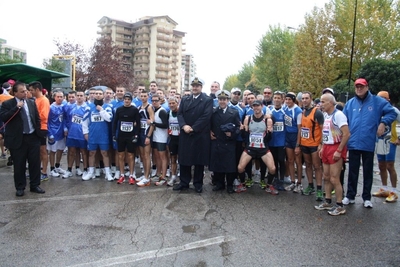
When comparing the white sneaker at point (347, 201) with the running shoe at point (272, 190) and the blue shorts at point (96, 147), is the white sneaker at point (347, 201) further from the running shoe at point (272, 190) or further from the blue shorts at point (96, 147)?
the blue shorts at point (96, 147)

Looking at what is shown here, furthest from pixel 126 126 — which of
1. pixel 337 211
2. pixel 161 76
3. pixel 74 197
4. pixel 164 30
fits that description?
pixel 164 30

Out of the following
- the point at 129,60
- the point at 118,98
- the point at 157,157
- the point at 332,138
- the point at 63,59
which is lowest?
the point at 157,157

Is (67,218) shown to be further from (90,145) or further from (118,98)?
(118,98)

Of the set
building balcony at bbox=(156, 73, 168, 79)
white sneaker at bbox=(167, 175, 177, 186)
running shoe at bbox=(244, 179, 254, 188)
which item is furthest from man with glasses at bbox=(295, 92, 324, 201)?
building balcony at bbox=(156, 73, 168, 79)

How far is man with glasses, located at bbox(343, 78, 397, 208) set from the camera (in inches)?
244

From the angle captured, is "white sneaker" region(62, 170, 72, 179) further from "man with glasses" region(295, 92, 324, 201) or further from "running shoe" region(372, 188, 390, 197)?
"running shoe" region(372, 188, 390, 197)

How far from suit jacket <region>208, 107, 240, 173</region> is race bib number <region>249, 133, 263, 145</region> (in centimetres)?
33

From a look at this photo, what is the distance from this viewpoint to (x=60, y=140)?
28.1ft

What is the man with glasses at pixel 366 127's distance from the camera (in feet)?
20.3

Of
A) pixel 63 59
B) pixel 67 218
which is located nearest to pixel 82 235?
pixel 67 218

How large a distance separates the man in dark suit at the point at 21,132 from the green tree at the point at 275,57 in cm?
3343

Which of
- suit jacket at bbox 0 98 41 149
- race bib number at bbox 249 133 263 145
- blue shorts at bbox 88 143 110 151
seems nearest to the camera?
suit jacket at bbox 0 98 41 149

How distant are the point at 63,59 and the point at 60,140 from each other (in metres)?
14.6

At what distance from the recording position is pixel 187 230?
5.05 metres
